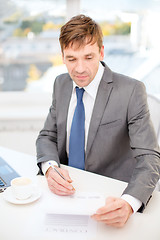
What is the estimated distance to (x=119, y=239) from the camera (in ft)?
2.99

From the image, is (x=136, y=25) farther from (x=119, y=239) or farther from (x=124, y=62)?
(x=119, y=239)

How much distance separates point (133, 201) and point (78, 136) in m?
0.52

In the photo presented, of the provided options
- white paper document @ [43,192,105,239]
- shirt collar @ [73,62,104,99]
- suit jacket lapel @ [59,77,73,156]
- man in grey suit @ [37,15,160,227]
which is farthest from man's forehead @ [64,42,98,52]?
white paper document @ [43,192,105,239]

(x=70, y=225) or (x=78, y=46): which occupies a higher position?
(x=78, y=46)

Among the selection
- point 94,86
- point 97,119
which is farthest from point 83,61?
point 97,119

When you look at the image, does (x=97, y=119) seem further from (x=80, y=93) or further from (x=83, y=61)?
(x=83, y=61)

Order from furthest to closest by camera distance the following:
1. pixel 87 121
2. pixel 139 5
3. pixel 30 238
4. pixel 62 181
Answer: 1. pixel 139 5
2. pixel 87 121
3. pixel 62 181
4. pixel 30 238

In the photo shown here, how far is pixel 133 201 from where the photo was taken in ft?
3.40

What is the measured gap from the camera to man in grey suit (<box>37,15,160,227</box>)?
1.27 metres

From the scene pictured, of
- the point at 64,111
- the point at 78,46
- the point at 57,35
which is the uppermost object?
the point at 78,46

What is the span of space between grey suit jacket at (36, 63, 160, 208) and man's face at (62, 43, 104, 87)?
3.9 inches

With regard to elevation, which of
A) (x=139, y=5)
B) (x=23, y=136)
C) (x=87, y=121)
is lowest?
(x=23, y=136)

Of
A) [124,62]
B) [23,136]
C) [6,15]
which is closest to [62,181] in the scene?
[23,136]

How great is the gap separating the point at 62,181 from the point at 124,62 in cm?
175
